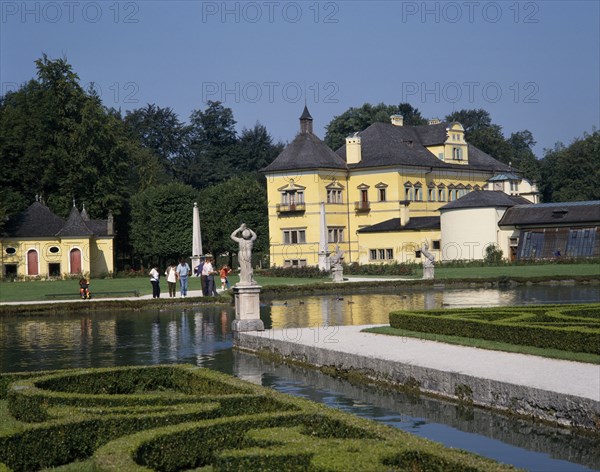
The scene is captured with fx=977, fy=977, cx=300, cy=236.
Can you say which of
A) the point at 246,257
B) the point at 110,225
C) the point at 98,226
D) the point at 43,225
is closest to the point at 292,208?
the point at 110,225

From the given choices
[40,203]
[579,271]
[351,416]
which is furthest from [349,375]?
[40,203]

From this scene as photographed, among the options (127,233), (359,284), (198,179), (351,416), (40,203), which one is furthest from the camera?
(198,179)

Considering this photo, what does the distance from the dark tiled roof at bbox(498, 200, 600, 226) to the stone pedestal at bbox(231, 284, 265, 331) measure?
37726mm

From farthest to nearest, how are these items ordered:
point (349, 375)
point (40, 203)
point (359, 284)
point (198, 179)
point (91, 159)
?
point (198, 179) → point (91, 159) → point (40, 203) → point (359, 284) → point (349, 375)

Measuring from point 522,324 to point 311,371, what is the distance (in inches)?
139

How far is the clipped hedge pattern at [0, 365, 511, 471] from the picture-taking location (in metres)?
7.51

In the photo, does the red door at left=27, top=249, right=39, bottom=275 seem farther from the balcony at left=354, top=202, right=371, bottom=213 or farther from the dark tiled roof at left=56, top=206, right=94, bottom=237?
the balcony at left=354, top=202, right=371, bottom=213

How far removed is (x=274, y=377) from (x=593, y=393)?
6.20 m

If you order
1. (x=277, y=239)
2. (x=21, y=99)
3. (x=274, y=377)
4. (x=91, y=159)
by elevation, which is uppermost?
(x=21, y=99)

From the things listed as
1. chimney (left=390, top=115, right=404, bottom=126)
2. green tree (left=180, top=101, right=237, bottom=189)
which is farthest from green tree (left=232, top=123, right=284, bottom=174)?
chimney (left=390, top=115, right=404, bottom=126)

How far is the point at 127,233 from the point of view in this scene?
6956 centimetres

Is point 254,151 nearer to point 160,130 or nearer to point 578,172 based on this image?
point 160,130

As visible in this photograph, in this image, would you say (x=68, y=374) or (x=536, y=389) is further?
(x=68, y=374)

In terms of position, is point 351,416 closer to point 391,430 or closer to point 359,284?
point 391,430
